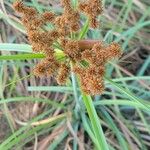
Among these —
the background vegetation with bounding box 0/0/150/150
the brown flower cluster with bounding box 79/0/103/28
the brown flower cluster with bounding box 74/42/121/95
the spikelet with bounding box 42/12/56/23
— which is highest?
the brown flower cluster with bounding box 79/0/103/28

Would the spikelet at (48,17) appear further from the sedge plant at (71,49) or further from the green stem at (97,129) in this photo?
the green stem at (97,129)

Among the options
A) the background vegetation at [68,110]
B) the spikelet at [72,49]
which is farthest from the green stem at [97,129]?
the background vegetation at [68,110]

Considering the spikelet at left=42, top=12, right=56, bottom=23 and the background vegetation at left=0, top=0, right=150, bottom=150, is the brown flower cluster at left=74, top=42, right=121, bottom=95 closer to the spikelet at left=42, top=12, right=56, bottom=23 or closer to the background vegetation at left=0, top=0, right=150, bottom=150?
the spikelet at left=42, top=12, right=56, bottom=23

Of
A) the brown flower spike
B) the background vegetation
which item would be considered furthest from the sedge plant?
the background vegetation

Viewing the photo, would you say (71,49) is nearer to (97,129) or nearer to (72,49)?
(72,49)

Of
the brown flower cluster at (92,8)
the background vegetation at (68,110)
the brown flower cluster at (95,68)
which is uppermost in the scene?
the brown flower cluster at (92,8)

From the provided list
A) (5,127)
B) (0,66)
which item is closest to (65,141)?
(5,127)

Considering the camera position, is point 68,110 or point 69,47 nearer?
point 69,47

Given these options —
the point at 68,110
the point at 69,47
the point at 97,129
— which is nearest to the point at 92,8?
the point at 69,47

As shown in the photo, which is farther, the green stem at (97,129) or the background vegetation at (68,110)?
the background vegetation at (68,110)
